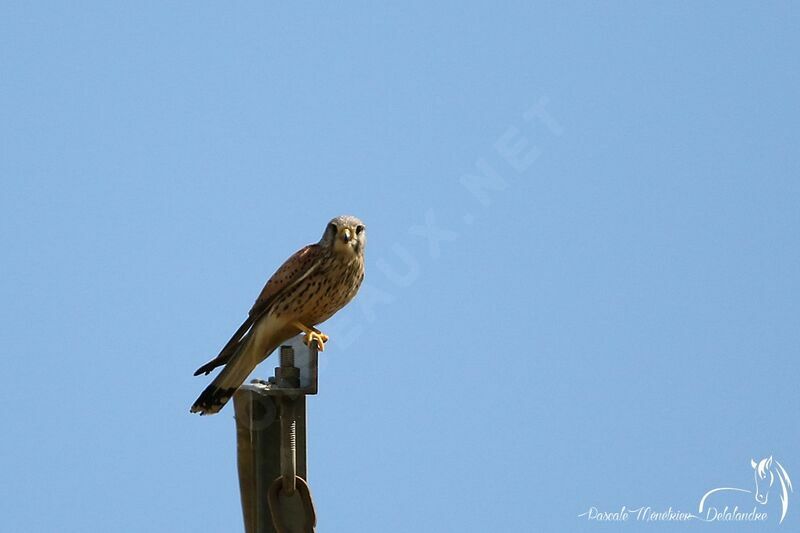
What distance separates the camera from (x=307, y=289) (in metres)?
5.84

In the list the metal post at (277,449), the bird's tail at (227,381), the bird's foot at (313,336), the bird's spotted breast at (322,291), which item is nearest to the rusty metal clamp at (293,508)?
the metal post at (277,449)

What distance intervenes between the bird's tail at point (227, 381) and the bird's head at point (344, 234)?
67 centimetres

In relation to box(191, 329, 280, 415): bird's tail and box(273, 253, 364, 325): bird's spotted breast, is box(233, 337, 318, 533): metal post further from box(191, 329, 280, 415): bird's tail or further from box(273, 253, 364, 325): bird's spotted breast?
box(273, 253, 364, 325): bird's spotted breast

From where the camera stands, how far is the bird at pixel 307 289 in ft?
19.0

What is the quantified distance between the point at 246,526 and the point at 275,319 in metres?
1.04

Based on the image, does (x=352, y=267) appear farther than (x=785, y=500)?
No

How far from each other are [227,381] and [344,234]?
94cm

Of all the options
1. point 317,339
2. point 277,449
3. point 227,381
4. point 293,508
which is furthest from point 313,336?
point 293,508

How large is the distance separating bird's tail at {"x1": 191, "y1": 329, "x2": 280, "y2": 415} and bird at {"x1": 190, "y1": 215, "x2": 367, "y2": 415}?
42mm

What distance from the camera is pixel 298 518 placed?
5.12 metres

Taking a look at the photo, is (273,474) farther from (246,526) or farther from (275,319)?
(275,319)

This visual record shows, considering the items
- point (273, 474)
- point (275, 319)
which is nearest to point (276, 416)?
point (273, 474)

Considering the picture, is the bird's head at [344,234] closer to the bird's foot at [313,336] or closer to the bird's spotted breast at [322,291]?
the bird's spotted breast at [322,291]

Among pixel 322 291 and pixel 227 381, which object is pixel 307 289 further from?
pixel 227 381
